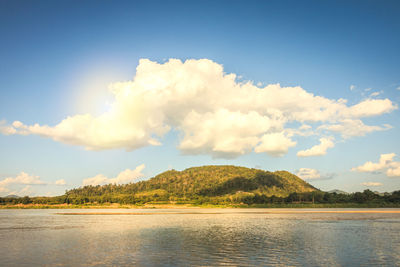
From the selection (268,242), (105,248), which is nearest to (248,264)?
(268,242)

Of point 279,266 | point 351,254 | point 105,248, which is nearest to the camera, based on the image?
point 279,266

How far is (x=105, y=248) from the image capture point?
160ft

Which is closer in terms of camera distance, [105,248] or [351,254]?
[351,254]

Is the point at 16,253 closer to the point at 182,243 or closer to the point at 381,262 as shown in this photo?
the point at 182,243

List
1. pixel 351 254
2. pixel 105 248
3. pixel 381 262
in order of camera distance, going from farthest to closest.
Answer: pixel 105 248, pixel 351 254, pixel 381 262

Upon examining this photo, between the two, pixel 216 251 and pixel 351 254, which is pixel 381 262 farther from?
pixel 216 251

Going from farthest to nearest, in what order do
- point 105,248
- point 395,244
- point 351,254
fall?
point 395,244 < point 105,248 < point 351,254

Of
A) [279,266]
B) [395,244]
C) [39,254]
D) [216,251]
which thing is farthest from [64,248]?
[395,244]

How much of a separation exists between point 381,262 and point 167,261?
27.2 meters

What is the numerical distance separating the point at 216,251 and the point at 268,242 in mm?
14417

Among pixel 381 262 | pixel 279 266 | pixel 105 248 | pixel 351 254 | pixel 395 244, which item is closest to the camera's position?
pixel 279 266

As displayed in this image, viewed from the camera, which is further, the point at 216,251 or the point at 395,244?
the point at 395,244

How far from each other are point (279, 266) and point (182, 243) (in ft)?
76.3

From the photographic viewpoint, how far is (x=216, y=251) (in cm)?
4466
